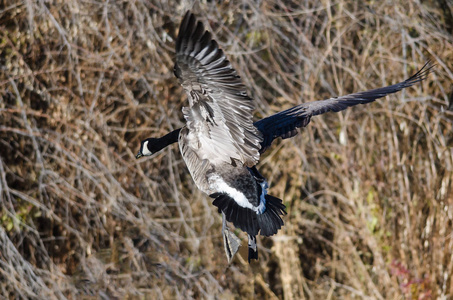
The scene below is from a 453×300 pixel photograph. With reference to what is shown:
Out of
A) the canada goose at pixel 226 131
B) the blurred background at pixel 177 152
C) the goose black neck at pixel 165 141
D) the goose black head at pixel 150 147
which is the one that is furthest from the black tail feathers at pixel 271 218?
the blurred background at pixel 177 152

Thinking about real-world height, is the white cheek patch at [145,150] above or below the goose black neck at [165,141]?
below

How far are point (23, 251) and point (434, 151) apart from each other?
3924 millimetres

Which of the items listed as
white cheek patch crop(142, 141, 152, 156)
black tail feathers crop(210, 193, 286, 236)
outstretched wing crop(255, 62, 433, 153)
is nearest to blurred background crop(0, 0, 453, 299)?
white cheek patch crop(142, 141, 152, 156)

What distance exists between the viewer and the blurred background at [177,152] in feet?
19.5

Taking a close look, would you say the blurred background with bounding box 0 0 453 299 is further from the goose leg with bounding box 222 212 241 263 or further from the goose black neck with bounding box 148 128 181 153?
the goose leg with bounding box 222 212 241 263

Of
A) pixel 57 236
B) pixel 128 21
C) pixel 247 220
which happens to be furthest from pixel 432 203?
pixel 57 236

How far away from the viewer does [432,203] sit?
19.2 ft

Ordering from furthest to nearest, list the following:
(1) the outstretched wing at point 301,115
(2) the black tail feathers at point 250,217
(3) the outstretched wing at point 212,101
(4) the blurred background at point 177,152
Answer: (4) the blurred background at point 177,152, (1) the outstretched wing at point 301,115, (2) the black tail feathers at point 250,217, (3) the outstretched wing at point 212,101

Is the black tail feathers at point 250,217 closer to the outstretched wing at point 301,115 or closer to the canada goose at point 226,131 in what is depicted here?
the canada goose at point 226,131

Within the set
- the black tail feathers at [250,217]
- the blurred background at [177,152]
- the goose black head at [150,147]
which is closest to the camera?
the black tail feathers at [250,217]

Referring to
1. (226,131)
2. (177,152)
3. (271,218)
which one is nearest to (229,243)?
(271,218)

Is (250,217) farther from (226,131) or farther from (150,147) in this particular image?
(150,147)

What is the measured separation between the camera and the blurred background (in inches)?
235

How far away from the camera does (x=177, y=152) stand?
6.73m
